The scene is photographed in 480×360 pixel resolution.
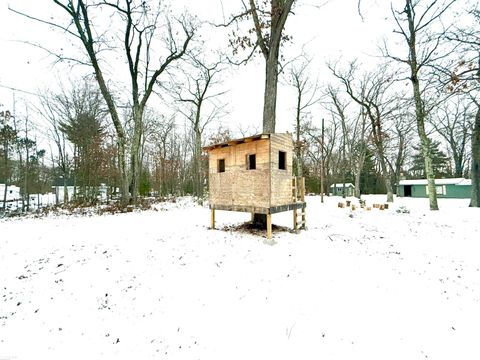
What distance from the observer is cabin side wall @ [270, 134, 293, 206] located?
6488 mm

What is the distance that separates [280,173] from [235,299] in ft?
13.6

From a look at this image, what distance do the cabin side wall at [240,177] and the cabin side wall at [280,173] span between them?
20 cm

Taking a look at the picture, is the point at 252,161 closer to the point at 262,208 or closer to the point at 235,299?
the point at 262,208

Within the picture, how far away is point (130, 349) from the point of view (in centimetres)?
268

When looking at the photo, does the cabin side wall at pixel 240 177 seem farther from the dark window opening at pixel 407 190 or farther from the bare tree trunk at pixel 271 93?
the dark window opening at pixel 407 190

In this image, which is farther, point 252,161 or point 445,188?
point 445,188

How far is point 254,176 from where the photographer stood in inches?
264

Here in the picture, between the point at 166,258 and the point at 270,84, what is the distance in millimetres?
6764

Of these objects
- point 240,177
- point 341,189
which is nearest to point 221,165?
point 240,177

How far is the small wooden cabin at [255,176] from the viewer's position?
6.43 metres

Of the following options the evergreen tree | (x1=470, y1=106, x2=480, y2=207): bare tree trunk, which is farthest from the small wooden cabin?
the evergreen tree

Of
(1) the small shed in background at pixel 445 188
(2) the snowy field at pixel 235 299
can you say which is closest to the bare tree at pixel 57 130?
(2) the snowy field at pixel 235 299

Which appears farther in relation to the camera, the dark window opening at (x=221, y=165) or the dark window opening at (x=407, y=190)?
the dark window opening at (x=407, y=190)

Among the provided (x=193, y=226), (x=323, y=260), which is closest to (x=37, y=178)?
(x=193, y=226)
